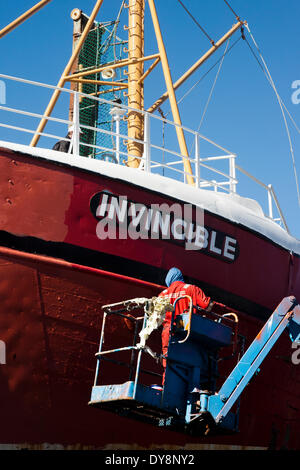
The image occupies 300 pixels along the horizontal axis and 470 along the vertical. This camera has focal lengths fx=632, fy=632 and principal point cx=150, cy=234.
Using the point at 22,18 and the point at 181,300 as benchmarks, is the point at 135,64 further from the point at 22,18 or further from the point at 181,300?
the point at 181,300

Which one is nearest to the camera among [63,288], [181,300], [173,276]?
[181,300]

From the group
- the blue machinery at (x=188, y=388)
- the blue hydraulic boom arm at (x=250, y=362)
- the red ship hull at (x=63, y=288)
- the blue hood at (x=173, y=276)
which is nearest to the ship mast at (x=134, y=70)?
the red ship hull at (x=63, y=288)

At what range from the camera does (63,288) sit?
7621 millimetres

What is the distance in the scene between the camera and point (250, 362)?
710 cm

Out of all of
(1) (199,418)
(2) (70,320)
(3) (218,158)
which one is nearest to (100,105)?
(3) (218,158)

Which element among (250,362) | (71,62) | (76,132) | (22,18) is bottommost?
(250,362)

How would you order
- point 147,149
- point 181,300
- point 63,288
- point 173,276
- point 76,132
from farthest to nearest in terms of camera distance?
point 147,149 → point 76,132 → point 173,276 → point 63,288 → point 181,300

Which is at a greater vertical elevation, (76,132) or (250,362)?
(76,132)

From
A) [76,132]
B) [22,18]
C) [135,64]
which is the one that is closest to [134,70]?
[135,64]

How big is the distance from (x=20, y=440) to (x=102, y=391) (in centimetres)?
133

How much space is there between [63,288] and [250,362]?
2370mm

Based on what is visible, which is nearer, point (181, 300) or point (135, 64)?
point (181, 300)

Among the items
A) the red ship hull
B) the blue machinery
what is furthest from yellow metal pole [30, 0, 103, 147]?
the blue machinery
